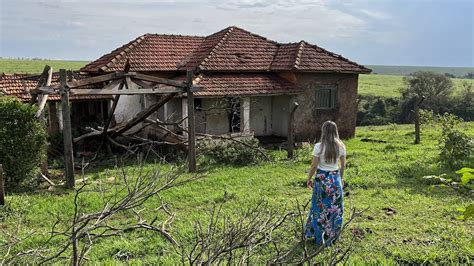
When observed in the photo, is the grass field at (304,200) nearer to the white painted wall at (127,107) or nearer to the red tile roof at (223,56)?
the red tile roof at (223,56)

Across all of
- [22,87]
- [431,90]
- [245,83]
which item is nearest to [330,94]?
[245,83]

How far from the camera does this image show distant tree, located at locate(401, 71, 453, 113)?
44.8m

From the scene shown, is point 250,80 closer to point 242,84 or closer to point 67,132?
point 242,84

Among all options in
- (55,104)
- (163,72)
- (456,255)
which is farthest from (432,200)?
(55,104)

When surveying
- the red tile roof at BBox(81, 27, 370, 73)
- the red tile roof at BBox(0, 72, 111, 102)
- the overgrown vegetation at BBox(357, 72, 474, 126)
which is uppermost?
the red tile roof at BBox(81, 27, 370, 73)

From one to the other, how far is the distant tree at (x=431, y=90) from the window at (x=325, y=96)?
2824 cm

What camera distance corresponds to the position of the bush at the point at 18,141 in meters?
9.93

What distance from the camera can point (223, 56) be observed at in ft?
59.7

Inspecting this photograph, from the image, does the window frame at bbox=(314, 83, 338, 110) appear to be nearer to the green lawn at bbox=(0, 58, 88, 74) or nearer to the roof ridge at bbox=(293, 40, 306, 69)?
the roof ridge at bbox=(293, 40, 306, 69)

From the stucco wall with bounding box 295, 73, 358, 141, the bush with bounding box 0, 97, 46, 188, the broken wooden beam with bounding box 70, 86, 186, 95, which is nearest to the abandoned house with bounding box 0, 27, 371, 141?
the stucco wall with bounding box 295, 73, 358, 141

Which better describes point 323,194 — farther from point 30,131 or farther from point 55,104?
point 55,104

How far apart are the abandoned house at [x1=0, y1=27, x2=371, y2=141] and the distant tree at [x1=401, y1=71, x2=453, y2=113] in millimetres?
28279

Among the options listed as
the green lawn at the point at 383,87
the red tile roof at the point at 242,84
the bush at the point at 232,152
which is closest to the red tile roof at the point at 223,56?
the red tile roof at the point at 242,84

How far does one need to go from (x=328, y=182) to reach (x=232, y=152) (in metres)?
6.93
